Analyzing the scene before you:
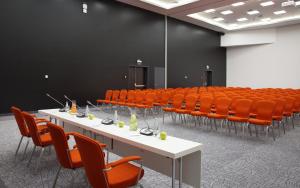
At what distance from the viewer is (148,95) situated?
335 inches

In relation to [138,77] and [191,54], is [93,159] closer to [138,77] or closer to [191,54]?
[138,77]

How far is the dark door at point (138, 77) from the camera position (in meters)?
12.5

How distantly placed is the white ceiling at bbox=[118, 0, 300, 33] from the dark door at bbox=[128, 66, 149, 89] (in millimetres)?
3356

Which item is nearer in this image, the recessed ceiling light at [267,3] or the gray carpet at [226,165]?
the gray carpet at [226,165]

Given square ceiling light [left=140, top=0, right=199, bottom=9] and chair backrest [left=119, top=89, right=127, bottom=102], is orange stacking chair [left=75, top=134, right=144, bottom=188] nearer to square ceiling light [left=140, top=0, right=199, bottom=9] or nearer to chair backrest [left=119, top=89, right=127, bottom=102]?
chair backrest [left=119, top=89, right=127, bottom=102]

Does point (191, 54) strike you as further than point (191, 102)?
Yes

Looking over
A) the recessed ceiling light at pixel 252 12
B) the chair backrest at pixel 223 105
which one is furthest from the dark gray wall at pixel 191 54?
the chair backrest at pixel 223 105

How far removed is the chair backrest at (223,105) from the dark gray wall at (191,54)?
8.19 m

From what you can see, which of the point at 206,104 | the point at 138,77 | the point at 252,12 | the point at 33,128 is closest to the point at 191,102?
the point at 206,104

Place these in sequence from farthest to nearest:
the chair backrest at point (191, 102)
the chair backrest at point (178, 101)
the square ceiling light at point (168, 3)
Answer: the square ceiling light at point (168, 3)
the chair backrest at point (178, 101)
the chair backrest at point (191, 102)

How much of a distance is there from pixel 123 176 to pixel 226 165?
7.04 feet

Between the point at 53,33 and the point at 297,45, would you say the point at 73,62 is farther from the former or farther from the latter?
the point at 297,45

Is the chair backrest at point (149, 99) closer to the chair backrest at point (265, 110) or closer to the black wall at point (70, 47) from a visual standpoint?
the black wall at point (70, 47)

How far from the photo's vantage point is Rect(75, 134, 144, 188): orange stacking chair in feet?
6.18
